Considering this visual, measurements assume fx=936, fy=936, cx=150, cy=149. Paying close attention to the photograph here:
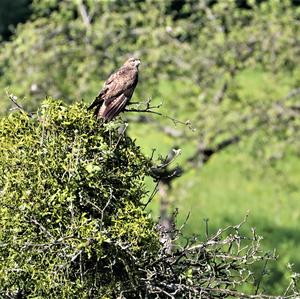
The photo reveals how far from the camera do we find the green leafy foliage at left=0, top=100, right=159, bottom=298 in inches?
235

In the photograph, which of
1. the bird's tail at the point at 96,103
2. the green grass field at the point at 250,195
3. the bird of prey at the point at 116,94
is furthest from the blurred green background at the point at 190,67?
the bird's tail at the point at 96,103

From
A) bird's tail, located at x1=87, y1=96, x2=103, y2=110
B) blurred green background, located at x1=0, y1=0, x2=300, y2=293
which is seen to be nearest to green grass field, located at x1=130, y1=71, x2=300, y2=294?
blurred green background, located at x1=0, y1=0, x2=300, y2=293

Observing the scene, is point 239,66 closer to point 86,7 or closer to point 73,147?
point 86,7

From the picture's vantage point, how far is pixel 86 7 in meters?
15.9

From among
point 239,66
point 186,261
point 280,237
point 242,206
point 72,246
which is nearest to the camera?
point 72,246

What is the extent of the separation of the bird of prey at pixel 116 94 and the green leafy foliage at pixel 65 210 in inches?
19.0

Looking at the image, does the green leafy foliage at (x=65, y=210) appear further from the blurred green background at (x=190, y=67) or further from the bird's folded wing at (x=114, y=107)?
the blurred green background at (x=190, y=67)

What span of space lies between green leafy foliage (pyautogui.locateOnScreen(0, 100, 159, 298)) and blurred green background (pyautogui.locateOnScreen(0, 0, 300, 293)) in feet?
22.6

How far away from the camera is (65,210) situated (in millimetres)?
6090

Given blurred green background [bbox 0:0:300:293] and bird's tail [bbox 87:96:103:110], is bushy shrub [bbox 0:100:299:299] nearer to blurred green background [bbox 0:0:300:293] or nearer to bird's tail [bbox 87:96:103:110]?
bird's tail [bbox 87:96:103:110]

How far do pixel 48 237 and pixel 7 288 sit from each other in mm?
486

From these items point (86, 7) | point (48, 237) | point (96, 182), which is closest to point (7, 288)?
point (48, 237)

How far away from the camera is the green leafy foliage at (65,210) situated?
235 inches

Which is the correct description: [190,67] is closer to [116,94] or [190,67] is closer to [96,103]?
[116,94]
